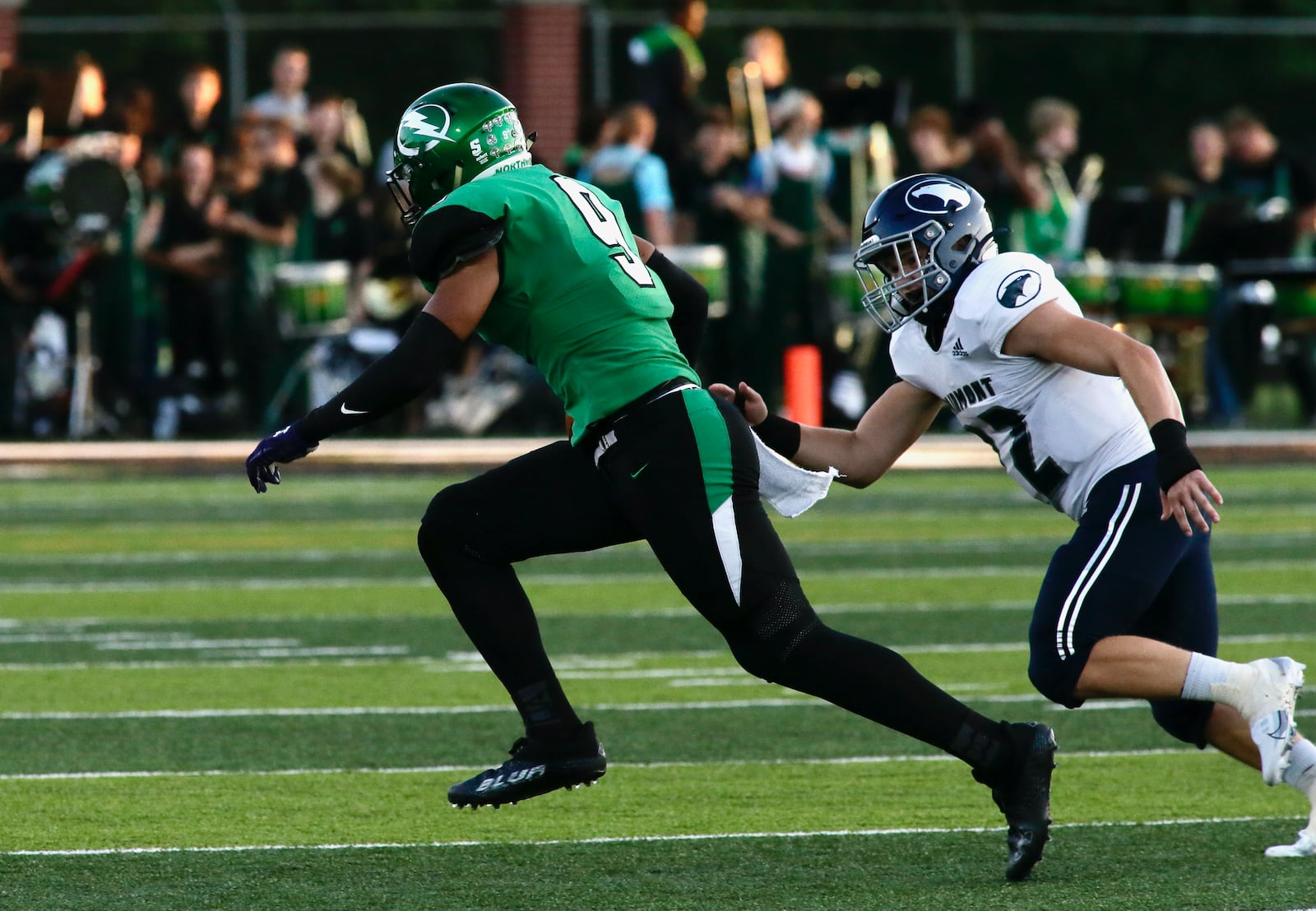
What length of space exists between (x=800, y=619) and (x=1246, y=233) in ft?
46.8

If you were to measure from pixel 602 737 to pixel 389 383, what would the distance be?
2412 mm

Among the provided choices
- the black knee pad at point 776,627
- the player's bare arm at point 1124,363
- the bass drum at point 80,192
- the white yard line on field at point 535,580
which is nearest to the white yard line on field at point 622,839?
the black knee pad at point 776,627

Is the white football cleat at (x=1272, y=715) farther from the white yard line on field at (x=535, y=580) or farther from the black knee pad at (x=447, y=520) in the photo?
the white yard line on field at (x=535, y=580)

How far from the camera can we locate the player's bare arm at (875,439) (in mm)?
5965

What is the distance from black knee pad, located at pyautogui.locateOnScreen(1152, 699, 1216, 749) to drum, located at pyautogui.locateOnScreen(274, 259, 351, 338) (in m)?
12.4

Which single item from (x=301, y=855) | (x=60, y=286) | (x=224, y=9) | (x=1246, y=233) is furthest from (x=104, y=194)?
(x=301, y=855)

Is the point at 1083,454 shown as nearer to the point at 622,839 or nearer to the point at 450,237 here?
the point at 622,839

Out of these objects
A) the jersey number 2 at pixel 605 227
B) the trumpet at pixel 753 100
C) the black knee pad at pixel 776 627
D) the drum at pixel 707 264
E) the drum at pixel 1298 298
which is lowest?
the drum at pixel 1298 298

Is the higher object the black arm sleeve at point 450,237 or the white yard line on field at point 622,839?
the black arm sleeve at point 450,237

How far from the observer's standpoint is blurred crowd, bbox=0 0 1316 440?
1755cm

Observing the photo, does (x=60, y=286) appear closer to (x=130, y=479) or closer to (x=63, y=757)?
(x=130, y=479)

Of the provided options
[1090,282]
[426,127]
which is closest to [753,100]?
[1090,282]

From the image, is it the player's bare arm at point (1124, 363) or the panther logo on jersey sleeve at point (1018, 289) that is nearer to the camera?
the player's bare arm at point (1124, 363)

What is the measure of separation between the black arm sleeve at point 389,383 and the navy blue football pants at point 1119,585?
1.43 m
